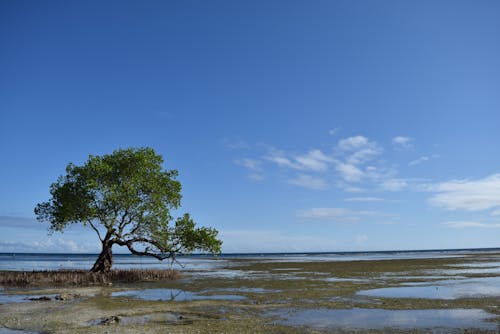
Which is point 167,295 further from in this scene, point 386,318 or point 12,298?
point 386,318

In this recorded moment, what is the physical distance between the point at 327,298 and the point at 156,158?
2325cm

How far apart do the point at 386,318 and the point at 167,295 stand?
1555 cm

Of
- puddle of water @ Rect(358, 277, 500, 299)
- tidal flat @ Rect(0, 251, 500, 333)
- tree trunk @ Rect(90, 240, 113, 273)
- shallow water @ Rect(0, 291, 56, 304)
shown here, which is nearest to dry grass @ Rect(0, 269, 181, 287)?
tree trunk @ Rect(90, 240, 113, 273)

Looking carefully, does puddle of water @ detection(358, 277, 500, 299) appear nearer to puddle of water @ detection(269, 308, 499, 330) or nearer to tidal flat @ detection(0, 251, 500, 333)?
tidal flat @ detection(0, 251, 500, 333)

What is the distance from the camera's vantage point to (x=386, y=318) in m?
18.1

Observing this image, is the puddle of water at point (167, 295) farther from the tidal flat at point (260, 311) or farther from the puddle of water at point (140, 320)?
the puddle of water at point (140, 320)

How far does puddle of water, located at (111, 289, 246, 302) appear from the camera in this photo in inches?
1029

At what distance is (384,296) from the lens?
85.3 feet

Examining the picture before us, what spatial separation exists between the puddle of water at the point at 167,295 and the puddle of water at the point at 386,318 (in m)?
7.39

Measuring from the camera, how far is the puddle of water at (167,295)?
85.7ft

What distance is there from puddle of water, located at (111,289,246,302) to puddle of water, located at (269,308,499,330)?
739cm

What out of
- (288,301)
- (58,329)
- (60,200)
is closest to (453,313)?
(288,301)

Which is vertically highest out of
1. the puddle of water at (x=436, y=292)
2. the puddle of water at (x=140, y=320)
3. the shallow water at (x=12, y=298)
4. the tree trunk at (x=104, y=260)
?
the tree trunk at (x=104, y=260)

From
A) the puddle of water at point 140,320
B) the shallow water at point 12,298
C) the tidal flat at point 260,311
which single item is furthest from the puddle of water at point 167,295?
the puddle of water at point 140,320
